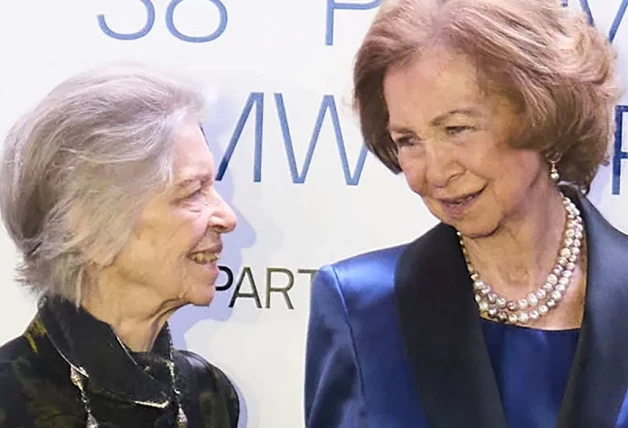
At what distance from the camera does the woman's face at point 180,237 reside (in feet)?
4.22

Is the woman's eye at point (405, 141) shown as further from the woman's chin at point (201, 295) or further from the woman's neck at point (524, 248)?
the woman's chin at point (201, 295)

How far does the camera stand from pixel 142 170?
1264 mm

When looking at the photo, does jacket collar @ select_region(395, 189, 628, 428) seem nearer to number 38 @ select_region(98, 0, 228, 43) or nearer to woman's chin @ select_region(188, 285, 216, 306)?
woman's chin @ select_region(188, 285, 216, 306)

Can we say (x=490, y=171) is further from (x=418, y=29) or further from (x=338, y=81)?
(x=338, y=81)

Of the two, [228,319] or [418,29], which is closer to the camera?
[418,29]

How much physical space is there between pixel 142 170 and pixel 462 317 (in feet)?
1.34

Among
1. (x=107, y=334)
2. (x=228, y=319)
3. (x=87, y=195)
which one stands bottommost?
(x=228, y=319)

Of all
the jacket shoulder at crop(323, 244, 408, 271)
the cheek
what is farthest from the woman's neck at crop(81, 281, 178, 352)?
the cheek

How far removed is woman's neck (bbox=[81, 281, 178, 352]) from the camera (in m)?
1.30

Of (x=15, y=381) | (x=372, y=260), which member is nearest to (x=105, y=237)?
(x=15, y=381)

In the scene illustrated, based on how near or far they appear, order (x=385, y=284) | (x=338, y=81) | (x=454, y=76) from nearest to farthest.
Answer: (x=454, y=76)
(x=385, y=284)
(x=338, y=81)

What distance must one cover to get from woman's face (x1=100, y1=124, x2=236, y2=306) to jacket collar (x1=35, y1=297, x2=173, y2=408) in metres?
0.06

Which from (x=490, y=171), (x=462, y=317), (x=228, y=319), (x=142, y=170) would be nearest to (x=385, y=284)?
(x=462, y=317)

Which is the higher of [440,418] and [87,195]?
[87,195]
